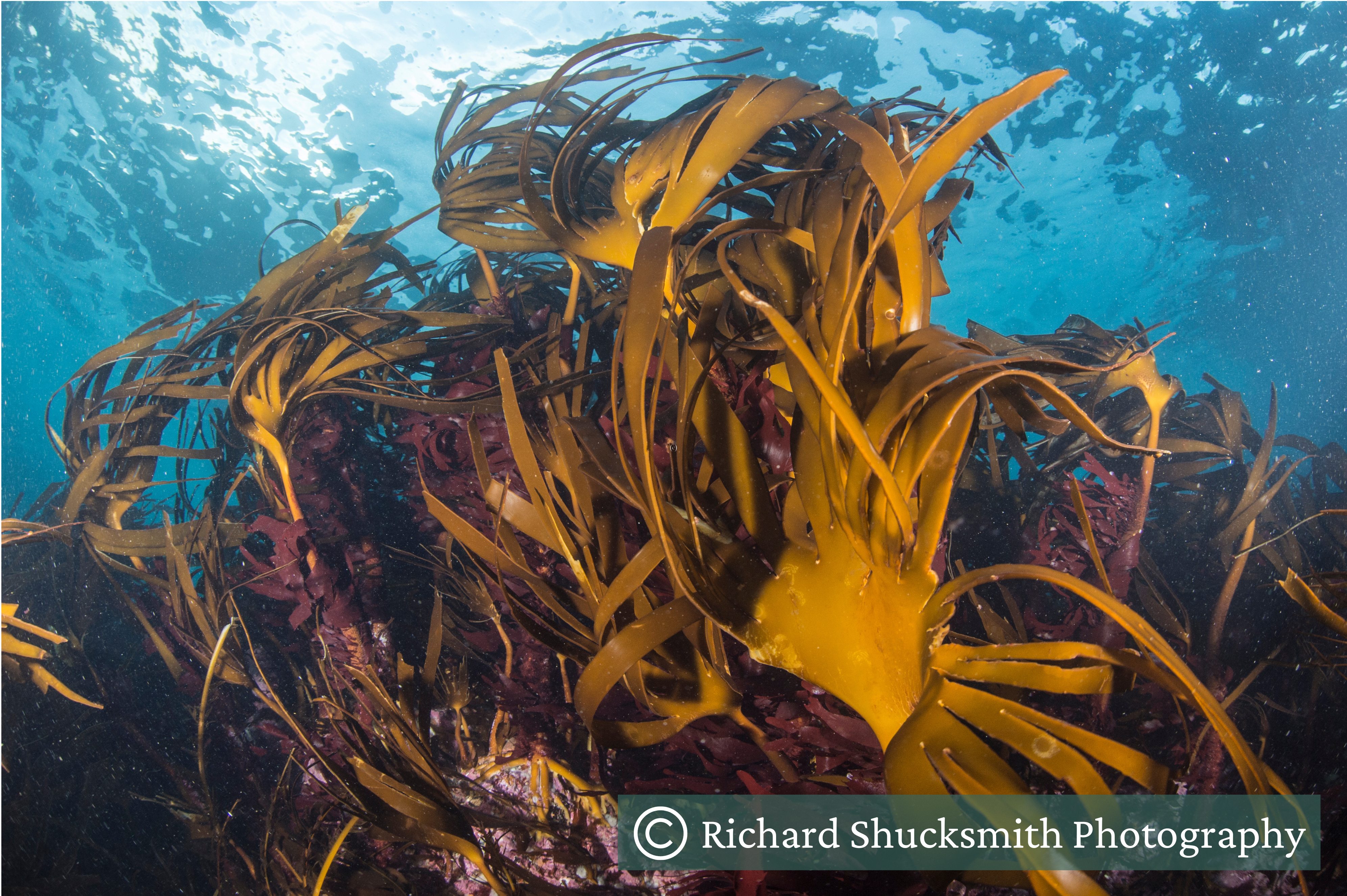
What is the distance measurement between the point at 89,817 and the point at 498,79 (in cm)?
907

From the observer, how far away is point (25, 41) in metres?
7.61

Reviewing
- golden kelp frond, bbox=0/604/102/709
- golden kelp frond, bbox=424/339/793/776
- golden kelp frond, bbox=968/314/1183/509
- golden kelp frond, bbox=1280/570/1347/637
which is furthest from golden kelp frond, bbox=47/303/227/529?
golden kelp frond, bbox=1280/570/1347/637

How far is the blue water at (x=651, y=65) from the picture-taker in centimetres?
739

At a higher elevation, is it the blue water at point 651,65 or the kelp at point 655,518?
the blue water at point 651,65

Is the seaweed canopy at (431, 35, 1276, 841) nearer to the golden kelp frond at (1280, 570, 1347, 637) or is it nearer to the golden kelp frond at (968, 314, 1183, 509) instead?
the golden kelp frond at (1280, 570, 1347, 637)

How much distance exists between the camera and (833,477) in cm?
92

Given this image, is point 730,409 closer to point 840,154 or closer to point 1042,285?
point 840,154

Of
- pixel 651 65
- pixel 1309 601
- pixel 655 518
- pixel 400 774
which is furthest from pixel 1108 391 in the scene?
pixel 651 65

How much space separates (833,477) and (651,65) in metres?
9.08

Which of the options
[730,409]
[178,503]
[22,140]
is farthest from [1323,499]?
[22,140]

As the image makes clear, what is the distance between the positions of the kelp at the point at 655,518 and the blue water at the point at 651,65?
443 centimetres

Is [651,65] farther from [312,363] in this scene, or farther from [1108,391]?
[1108,391]

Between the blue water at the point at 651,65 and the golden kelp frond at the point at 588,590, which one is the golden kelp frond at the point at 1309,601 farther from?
the blue water at the point at 651,65

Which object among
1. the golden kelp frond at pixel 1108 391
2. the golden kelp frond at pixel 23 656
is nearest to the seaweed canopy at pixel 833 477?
the golden kelp frond at pixel 1108 391
